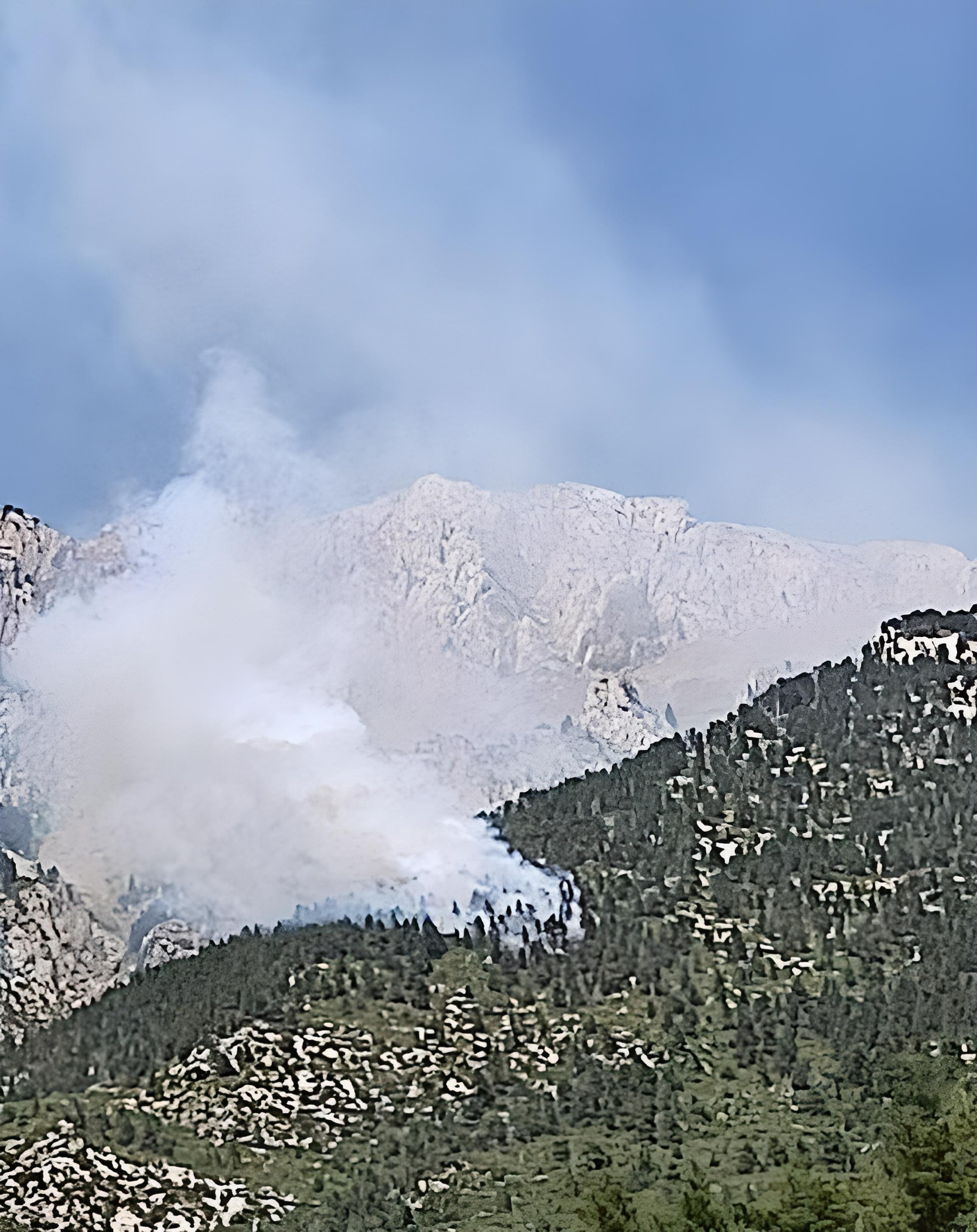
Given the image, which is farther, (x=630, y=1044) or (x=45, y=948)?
(x=45, y=948)

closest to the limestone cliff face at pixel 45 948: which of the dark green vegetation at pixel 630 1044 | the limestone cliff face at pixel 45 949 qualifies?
the limestone cliff face at pixel 45 949

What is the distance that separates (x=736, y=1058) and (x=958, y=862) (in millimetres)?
22153

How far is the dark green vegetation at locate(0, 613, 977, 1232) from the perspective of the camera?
6494 centimetres

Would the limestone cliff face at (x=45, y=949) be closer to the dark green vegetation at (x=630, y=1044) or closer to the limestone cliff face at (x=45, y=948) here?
the limestone cliff face at (x=45, y=948)

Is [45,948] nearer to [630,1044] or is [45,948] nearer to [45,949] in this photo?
[45,949]

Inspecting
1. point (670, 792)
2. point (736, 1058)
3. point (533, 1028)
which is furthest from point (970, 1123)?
point (670, 792)

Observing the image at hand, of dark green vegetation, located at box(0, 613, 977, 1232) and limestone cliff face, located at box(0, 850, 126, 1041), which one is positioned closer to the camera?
dark green vegetation, located at box(0, 613, 977, 1232)

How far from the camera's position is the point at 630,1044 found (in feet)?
263

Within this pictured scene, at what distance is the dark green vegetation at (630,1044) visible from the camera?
6494cm

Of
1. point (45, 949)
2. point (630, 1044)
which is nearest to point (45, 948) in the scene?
point (45, 949)

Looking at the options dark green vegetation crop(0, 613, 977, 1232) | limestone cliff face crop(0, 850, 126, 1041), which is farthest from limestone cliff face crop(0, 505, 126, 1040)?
dark green vegetation crop(0, 613, 977, 1232)

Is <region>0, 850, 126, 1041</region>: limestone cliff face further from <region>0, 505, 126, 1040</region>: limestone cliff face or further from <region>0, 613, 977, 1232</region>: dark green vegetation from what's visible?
<region>0, 613, 977, 1232</region>: dark green vegetation

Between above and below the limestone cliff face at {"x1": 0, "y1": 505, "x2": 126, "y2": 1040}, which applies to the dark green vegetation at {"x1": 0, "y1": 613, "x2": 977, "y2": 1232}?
below

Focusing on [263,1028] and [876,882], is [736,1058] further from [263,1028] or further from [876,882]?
[263,1028]
